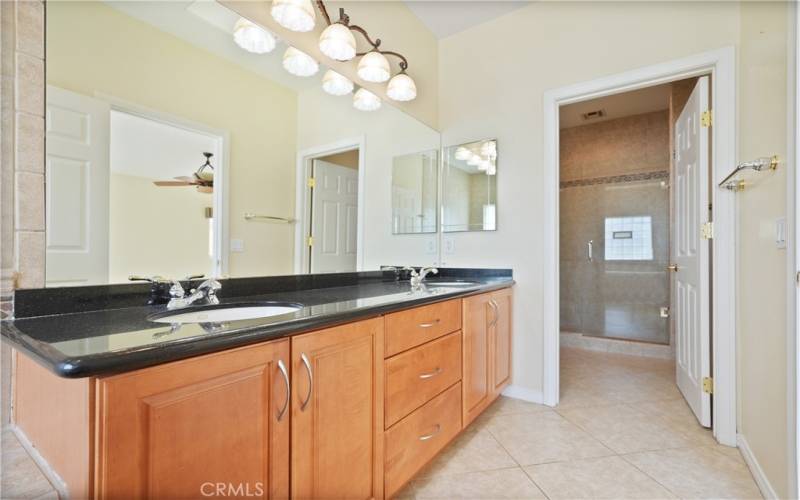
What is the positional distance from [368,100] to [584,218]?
3.06 metres

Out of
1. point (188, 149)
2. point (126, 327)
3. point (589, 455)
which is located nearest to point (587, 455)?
point (589, 455)

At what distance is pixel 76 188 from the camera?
0.99 meters

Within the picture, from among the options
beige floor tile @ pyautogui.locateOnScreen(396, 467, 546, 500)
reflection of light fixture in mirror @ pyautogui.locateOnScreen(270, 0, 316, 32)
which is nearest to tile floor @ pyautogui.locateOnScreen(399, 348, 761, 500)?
beige floor tile @ pyautogui.locateOnScreen(396, 467, 546, 500)

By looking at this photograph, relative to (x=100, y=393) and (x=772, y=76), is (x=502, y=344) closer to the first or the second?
(x=772, y=76)

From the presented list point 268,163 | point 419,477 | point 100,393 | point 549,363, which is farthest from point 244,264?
point 549,363

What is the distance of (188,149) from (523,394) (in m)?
2.31

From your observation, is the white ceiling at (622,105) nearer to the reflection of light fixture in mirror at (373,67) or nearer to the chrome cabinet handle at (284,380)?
the reflection of light fixture in mirror at (373,67)

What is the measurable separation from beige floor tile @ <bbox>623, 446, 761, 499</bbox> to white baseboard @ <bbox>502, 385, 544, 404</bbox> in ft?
2.05

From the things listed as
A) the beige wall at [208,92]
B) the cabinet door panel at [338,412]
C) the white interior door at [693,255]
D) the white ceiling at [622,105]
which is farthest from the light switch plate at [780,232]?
the white ceiling at [622,105]

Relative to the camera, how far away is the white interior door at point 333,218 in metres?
1.75

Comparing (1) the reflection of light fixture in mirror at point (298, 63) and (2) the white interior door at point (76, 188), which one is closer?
(2) the white interior door at point (76, 188)

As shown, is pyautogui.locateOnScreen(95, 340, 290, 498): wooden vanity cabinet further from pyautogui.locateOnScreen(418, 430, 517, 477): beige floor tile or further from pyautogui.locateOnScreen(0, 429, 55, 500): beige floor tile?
pyautogui.locateOnScreen(418, 430, 517, 477): beige floor tile

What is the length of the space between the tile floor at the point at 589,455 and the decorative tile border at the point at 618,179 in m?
2.34

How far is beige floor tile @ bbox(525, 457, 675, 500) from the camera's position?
1399 mm
